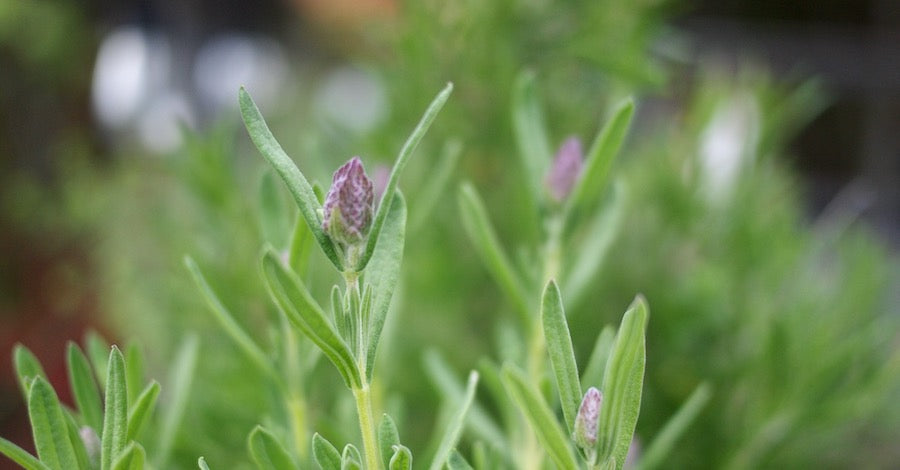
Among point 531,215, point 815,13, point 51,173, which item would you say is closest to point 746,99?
point 531,215

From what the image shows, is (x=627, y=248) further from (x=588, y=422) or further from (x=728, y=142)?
(x=588, y=422)

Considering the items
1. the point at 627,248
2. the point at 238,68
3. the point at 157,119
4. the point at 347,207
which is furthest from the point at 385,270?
the point at 238,68

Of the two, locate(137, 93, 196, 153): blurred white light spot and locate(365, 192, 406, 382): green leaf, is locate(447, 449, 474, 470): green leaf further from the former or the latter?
locate(137, 93, 196, 153): blurred white light spot

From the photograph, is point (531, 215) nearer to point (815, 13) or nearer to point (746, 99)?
point (746, 99)

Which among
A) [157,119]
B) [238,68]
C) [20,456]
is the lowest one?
[20,456]

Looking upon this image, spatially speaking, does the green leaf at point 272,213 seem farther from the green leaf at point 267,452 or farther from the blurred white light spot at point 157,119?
the blurred white light spot at point 157,119
